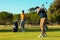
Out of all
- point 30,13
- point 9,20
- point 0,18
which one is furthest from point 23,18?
point 30,13

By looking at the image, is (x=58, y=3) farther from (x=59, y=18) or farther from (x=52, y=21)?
(x=52, y=21)

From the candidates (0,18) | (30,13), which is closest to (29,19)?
(30,13)

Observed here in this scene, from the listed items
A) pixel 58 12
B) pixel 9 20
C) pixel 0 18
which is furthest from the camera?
pixel 9 20

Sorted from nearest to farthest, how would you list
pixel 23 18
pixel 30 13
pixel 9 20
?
pixel 23 18, pixel 9 20, pixel 30 13

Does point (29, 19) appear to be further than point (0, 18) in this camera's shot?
Yes

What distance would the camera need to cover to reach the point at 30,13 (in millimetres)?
120938

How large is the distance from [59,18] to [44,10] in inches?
3209

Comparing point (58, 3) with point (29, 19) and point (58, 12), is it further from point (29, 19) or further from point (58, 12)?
point (29, 19)

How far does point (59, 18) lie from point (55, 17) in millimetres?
4447

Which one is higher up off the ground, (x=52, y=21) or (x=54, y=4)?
(x=54, y=4)

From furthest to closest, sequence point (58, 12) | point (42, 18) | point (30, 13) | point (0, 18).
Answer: point (30, 13) < point (0, 18) < point (58, 12) < point (42, 18)

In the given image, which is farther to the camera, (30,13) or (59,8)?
(30,13)

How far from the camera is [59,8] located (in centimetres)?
9188

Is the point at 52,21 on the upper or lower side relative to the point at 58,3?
lower
